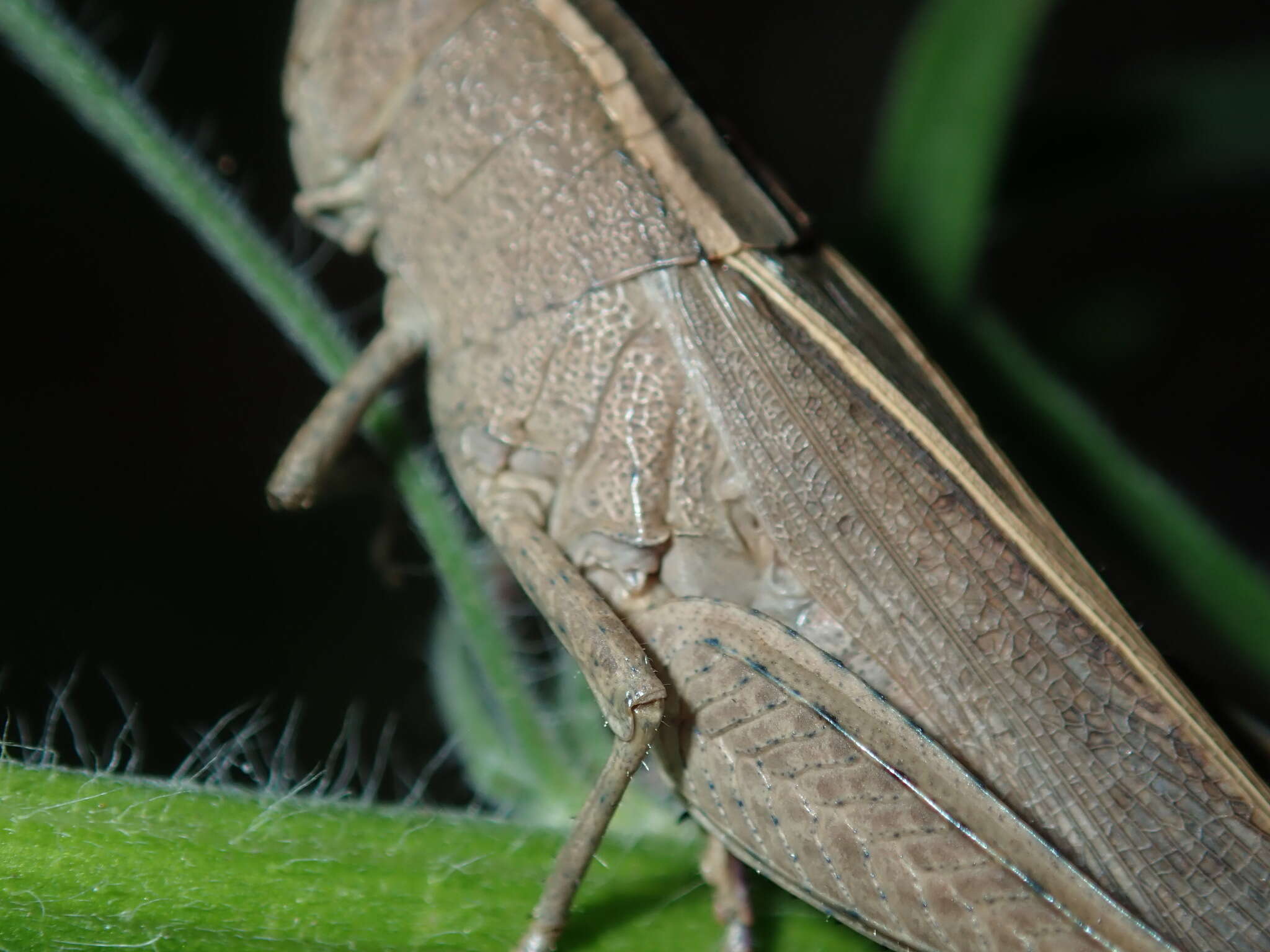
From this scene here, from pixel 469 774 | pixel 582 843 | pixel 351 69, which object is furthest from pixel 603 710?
pixel 351 69

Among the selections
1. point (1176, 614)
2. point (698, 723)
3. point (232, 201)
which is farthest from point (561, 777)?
point (1176, 614)

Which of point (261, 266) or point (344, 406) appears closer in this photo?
point (261, 266)

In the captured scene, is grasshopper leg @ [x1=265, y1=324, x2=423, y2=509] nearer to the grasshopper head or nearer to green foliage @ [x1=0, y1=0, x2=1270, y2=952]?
green foliage @ [x1=0, y1=0, x2=1270, y2=952]

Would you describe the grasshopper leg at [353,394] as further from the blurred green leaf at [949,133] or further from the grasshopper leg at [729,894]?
the blurred green leaf at [949,133]

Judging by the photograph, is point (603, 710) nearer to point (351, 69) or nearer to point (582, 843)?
point (582, 843)

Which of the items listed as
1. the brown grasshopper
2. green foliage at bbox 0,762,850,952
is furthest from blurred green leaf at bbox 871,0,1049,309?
green foliage at bbox 0,762,850,952
